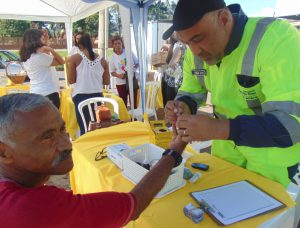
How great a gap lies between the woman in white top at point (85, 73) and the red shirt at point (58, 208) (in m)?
2.98

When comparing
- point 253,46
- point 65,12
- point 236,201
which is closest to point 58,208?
point 236,201

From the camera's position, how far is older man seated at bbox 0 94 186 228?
77cm

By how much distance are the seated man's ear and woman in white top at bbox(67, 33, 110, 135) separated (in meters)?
2.88

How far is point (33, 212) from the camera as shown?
2.49ft

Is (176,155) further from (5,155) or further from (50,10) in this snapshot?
(50,10)

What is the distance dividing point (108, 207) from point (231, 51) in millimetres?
897

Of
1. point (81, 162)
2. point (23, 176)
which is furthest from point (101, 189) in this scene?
point (23, 176)

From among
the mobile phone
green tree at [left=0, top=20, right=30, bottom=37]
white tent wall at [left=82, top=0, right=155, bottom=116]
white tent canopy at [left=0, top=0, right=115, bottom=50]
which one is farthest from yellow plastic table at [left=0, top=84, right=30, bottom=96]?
green tree at [left=0, top=20, right=30, bottom=37]

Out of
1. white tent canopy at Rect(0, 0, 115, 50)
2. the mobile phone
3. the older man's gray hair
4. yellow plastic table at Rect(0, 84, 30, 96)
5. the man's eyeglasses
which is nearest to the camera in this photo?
the older man's gray hair

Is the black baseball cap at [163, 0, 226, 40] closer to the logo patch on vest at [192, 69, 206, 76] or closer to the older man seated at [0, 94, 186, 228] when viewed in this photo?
the logo patch on vest at [192, 69, 206, 76]

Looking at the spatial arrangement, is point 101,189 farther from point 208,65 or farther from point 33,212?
point 208,65

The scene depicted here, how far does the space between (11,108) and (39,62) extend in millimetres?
3097

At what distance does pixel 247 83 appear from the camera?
49.3 inches

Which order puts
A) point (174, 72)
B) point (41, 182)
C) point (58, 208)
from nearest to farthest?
1. point (58, 208)
2. point (41, 182)
3. point (174, 72)
